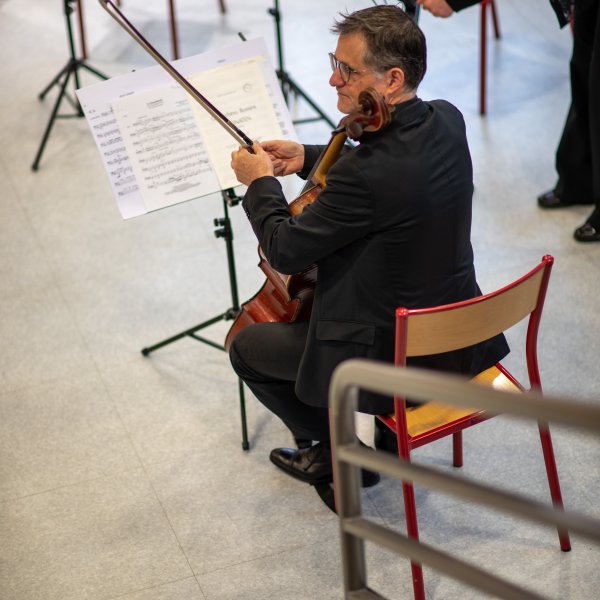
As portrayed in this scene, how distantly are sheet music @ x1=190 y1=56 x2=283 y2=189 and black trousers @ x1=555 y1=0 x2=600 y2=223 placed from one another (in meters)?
1.24

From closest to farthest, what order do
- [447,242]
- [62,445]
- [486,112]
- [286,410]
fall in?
1. [447,242]
2. [286,410]
3. [62,445]
4. [486,112]

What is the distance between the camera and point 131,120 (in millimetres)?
2428

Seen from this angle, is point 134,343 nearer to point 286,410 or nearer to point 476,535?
point 286,410

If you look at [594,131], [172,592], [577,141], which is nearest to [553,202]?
[577,141]

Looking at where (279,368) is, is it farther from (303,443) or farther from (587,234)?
(587,234)

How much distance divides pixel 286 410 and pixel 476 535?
0.55 metres

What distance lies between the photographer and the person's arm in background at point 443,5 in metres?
3.43

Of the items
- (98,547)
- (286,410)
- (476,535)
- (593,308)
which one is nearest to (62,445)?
(98,547)

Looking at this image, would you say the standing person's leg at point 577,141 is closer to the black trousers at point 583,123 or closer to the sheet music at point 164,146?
the black trousers at point 583,123

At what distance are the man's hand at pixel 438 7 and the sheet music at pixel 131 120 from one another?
115cm

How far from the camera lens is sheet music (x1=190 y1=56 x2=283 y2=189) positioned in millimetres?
2461

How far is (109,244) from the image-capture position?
3568mm

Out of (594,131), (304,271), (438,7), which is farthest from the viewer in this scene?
(438,7)

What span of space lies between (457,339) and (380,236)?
261 millimetres
